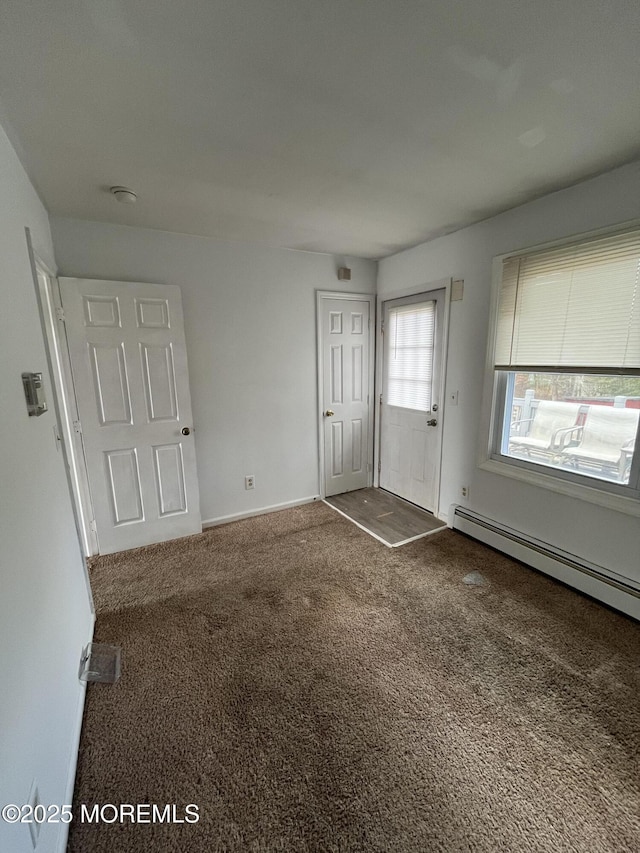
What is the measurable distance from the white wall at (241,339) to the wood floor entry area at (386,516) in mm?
442

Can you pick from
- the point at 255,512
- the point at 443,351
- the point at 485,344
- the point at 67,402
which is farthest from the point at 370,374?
the point at 67,402

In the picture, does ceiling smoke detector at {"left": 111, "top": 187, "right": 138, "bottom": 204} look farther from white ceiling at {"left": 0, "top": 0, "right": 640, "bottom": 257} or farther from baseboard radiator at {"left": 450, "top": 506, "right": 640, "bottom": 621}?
baseboard radiator at {"left": 450, "top": 506, "right": 640, "bottom": 621}

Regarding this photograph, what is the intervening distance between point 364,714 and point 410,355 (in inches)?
112

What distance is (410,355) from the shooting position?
11.4 feet

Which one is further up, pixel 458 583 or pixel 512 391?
pixel 512 391

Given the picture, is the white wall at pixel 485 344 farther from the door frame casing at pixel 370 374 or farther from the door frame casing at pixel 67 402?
the door frame casing at pixel 67 402

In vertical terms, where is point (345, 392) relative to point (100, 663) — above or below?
above

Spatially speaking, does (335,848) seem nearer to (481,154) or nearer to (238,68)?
(238,68)

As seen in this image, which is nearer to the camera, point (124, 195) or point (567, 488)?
point (124, 195)

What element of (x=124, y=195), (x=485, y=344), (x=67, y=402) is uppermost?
(x=124, y=195)

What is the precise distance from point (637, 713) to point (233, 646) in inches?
73.4

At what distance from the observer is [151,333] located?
8.76 feet

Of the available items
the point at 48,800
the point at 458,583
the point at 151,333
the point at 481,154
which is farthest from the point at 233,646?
the point at 481,154

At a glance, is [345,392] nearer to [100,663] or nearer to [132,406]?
[132,406]
